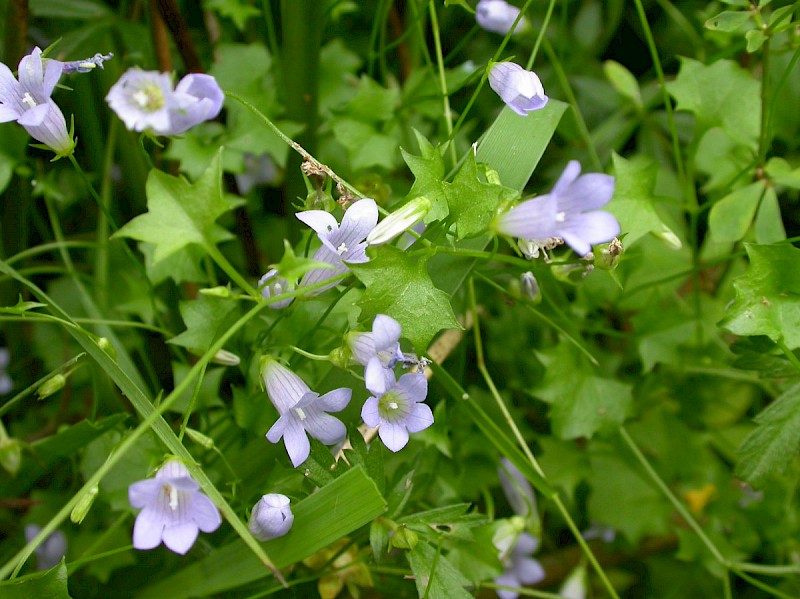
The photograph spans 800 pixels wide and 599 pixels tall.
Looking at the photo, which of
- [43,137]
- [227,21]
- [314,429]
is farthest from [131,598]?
[227,21]

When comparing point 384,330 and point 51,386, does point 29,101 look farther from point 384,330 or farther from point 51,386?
point 384,330

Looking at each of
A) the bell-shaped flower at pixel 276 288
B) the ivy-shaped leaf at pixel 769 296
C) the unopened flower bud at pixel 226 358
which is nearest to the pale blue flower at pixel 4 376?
the unopened flower bud at pixel 226 358

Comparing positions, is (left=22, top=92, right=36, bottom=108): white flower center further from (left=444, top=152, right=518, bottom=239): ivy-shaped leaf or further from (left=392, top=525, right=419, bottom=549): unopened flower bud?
(left=392, top=525, right=419, bottom=549): unopened flower bud

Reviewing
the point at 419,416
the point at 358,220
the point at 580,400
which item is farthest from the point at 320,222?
the point at 580,400

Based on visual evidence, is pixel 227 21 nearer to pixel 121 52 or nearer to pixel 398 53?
pixel 121 52

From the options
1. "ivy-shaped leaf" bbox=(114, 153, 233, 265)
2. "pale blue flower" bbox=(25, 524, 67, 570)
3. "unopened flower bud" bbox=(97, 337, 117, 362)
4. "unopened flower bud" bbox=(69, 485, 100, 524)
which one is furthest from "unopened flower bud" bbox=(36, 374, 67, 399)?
"pale blue flower" bbox=(25, 524, 67, 570)
